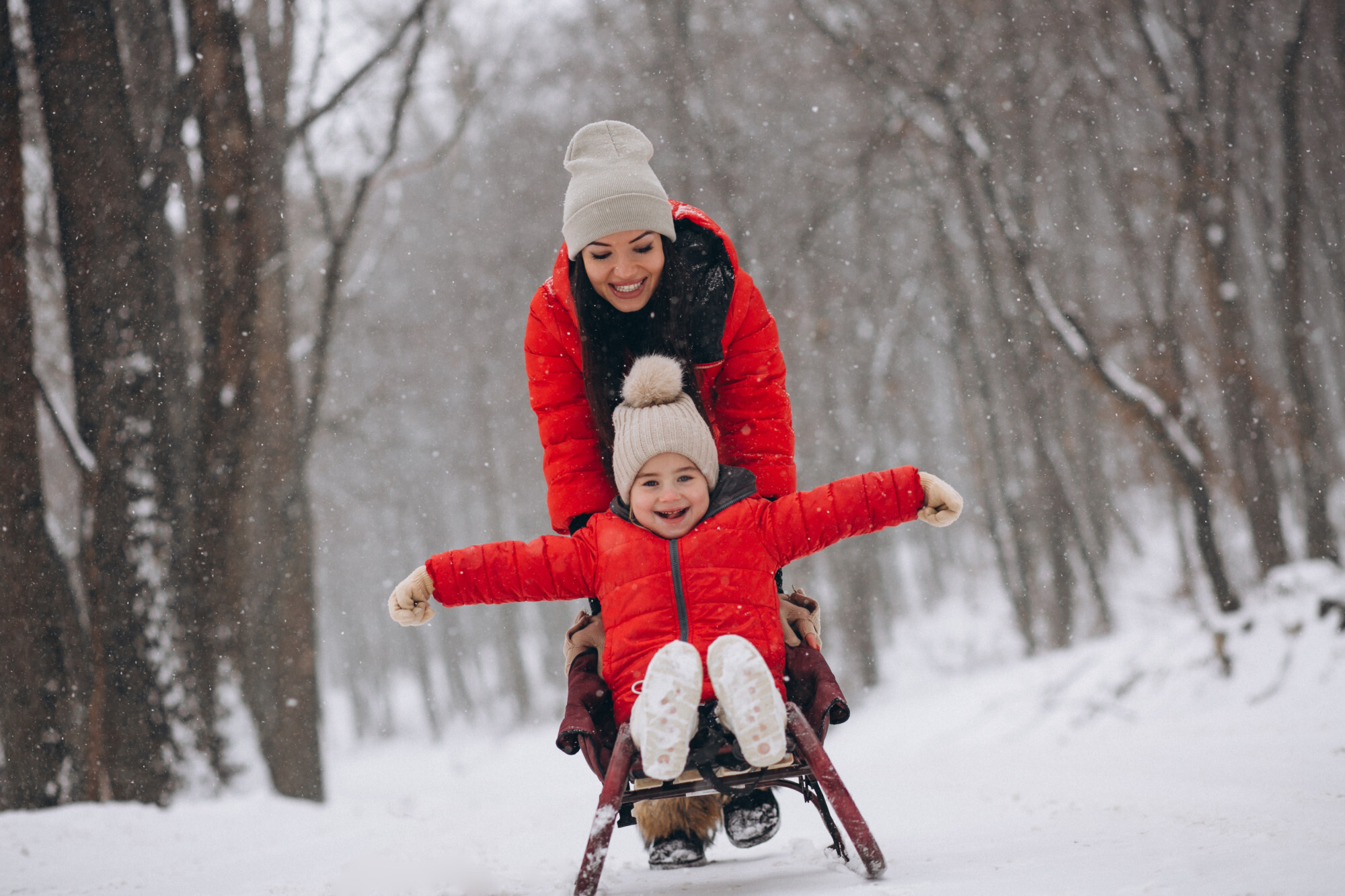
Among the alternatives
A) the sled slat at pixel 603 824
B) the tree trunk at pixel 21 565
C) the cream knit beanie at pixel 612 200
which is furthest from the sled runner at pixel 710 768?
the tree trunk at pixel 21 565

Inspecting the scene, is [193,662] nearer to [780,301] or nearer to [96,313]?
[96,313]

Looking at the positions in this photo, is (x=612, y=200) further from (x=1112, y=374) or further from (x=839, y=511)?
(x=1112, y=374)

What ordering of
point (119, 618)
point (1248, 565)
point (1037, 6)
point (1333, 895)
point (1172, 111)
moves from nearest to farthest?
point (1333, 895)
point (119, 618)
point (1172, 111)
point (1037, 6)
point (1248, 565)

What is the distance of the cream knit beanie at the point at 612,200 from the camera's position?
3010 mm

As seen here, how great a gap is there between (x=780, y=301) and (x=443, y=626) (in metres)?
14.6

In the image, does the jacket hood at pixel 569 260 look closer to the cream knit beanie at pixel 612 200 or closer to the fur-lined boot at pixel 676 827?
the cream knit beanie at pixel 612 200

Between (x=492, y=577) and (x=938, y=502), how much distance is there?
120cm

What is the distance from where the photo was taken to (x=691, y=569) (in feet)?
8.30

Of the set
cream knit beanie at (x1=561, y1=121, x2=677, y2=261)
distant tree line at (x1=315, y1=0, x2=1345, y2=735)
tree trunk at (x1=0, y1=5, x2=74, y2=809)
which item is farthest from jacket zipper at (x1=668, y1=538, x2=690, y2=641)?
distant tree line at (x1=315, y1=0, x2=1345, y2=735)

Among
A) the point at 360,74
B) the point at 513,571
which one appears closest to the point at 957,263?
the point at 360,74

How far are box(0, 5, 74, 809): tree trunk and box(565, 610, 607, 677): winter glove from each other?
3.94 meters

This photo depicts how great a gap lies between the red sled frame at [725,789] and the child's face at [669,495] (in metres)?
0.56

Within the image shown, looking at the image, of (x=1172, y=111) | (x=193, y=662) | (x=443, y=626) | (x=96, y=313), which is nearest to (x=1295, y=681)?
(x=1172, y=111)

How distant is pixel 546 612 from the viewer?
23047 millimetres
